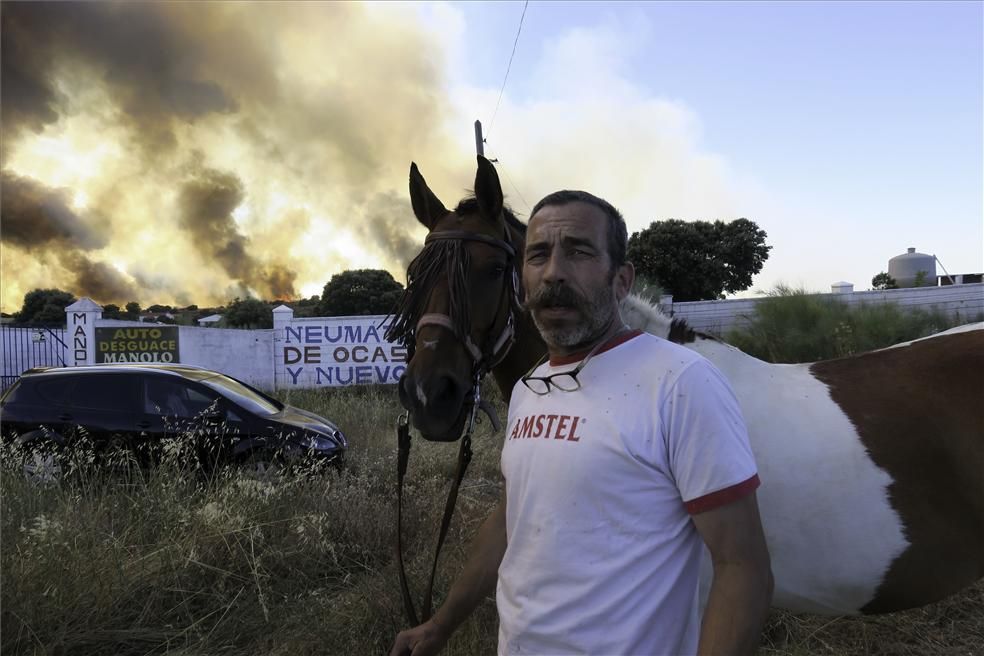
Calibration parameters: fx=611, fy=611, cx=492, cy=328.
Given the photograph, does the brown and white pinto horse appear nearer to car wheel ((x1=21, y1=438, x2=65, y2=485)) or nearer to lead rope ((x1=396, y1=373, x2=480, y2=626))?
lead rope ((x1=396, y1=373, x2=480, y2=626))

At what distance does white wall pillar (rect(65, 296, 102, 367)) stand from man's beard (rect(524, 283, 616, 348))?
16.8 metres

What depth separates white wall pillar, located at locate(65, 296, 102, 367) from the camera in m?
15.0

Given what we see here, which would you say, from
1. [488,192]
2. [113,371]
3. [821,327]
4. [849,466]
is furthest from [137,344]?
[849,466]

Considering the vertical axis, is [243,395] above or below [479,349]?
below

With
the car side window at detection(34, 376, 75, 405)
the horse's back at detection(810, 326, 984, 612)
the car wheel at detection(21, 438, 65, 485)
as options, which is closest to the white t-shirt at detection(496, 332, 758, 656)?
the horse's back at detection(810, 326, 984, 612)

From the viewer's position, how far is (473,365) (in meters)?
2.18

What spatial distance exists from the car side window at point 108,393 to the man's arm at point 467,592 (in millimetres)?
6740

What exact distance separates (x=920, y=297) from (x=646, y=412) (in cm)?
1778

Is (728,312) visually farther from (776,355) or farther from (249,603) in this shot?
(249,603)

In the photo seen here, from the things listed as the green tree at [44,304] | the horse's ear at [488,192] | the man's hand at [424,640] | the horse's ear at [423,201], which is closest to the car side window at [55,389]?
the horse's ear at [423,201]

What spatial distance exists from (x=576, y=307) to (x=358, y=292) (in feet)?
151

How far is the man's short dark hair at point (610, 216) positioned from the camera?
1438 mm

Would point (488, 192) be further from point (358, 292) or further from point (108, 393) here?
point (358, 292)

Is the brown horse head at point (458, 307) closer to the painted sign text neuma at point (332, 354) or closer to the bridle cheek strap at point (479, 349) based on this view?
the bridle cheek strap at point (479, 349)
